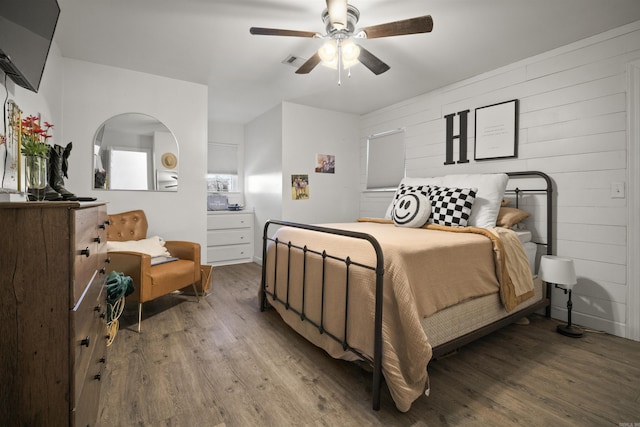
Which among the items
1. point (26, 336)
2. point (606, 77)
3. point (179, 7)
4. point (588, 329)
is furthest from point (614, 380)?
point (179, 7)

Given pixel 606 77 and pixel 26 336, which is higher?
pixel 606 77

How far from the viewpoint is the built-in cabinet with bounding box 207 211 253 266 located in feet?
14.9

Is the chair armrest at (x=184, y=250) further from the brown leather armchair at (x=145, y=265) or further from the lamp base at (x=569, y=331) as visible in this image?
the lamp base at (x=569, y=331)

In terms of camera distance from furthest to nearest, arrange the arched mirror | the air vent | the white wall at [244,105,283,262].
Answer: the white wall at [244,105,283,262], the arched mirror, the air vent

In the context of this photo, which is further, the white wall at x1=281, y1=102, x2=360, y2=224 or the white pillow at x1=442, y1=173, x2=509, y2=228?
the white wall at x1=281, y1=102, x2=360, y2=224

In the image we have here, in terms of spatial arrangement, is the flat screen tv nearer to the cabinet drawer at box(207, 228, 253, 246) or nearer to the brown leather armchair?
the brown leather armchair

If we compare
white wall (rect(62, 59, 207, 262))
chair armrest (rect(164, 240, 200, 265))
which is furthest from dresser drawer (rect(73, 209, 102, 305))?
white wall (rect(62, 59, 207, 262))

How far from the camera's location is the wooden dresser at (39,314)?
0.79 m

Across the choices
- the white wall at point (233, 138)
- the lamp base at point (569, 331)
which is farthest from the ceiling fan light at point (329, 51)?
the white wall at point (233, 138)

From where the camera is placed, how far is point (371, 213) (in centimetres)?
456

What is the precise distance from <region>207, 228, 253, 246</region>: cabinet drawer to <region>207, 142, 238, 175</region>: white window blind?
1.19 metres

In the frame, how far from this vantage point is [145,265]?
230 cm

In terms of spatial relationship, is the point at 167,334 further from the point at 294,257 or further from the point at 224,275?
the point at 224,275

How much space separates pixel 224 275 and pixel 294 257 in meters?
2.10
